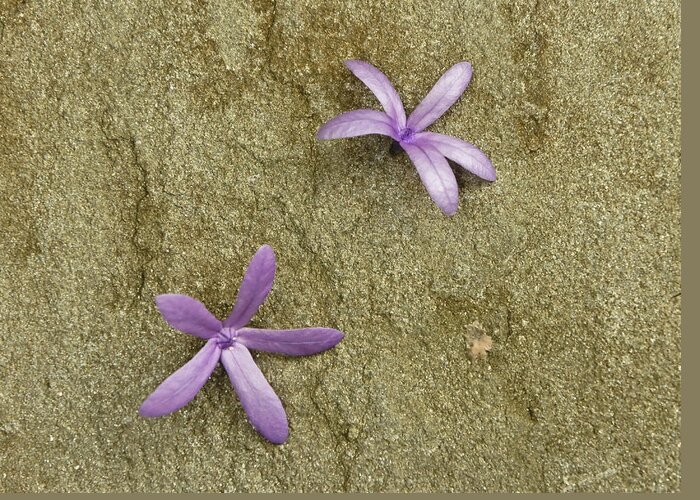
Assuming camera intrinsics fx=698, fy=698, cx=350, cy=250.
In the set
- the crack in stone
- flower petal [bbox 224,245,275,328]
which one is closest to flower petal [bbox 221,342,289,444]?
flower petal [bbox 224,245,275,328]

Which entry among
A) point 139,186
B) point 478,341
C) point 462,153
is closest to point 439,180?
point 462,153

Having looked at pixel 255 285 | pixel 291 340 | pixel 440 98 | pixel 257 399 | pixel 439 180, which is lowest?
pixel 257 399

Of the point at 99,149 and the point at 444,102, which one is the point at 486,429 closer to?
the point at 444,102

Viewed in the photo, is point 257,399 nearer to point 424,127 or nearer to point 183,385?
point 183,385

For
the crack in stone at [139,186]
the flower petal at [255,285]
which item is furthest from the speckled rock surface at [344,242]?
the flower petal at [255,285]

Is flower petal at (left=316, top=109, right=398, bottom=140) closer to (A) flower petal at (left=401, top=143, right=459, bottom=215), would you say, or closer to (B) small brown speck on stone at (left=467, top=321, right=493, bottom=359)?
(A) flower petal at (left=401, top=143, right=459, bottom=215)

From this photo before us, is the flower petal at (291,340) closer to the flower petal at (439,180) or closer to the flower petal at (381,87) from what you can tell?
the flower petal at (439,180)

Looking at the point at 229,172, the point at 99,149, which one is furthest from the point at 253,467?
the point at 99,149
